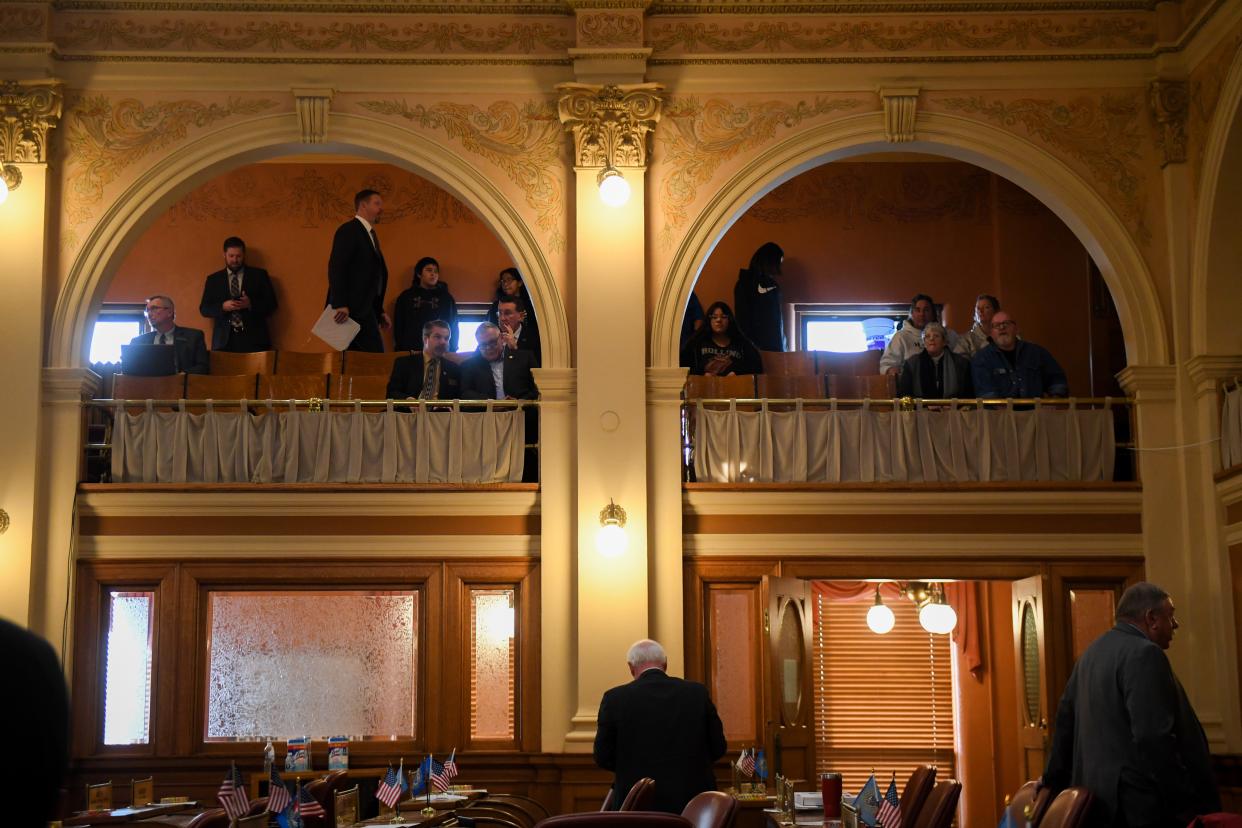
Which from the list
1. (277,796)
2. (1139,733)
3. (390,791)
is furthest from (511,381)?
(1139,733)

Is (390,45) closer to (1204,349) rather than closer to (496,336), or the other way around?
(496,336)

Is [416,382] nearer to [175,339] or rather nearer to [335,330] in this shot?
[335,330]

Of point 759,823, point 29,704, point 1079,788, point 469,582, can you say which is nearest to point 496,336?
point 469,582

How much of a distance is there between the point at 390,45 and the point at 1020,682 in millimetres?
7249

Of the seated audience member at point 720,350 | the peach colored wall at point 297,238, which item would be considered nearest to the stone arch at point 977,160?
the seated audience member at point 720,350

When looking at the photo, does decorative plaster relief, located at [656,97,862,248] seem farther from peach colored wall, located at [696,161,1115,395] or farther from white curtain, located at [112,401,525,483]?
peach colored wall, located at [696,161,1115,395]

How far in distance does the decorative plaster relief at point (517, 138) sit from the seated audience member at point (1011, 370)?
3657 mm

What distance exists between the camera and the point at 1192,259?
12398mm

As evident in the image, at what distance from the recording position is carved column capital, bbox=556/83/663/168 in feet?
40.9

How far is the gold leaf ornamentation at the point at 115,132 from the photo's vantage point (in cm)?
1257

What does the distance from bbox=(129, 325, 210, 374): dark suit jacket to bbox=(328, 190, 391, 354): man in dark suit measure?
3.85 ft

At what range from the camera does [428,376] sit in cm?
1281

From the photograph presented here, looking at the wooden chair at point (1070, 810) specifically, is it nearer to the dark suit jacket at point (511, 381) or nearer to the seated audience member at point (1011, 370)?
the seated audience member at point (1011, 370)

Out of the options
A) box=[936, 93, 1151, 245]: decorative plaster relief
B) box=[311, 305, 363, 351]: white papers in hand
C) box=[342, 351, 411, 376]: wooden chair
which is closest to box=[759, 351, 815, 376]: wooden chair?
box=[936, 93, 1151, 245]: decorative plaster relief
